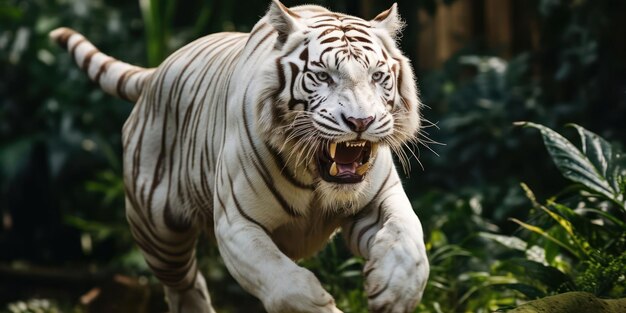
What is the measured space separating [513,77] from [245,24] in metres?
2.04

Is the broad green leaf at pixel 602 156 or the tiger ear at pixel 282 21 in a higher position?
the tiger ear at pixel 282 21

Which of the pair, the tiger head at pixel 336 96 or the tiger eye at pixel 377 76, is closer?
the tiger head at pixel 336 96

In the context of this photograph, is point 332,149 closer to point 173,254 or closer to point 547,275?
point 547,275

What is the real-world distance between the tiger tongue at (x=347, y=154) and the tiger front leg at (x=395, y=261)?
230mm

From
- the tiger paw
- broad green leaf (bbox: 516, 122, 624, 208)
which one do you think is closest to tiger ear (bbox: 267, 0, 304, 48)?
the tiger paw

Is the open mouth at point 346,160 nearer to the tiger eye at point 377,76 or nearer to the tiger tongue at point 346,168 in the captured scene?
the tiger tongue at point 346,168

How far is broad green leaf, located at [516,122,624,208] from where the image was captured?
4.00 meters

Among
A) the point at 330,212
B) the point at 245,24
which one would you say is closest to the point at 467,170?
the point at 245,24

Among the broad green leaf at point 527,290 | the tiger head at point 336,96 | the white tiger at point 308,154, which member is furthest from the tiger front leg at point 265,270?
the broad green leaf at point 527,290

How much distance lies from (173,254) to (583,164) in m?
1.73

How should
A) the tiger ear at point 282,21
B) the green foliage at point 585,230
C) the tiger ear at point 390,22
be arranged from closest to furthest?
the tiger ear at point 282,21 < the tiger ear at point 390,22 < the green foliage at point 585,230

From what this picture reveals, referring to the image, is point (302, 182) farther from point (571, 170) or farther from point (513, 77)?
point (513, 77)

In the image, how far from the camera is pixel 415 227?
10.5ft

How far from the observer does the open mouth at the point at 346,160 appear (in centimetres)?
314
